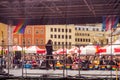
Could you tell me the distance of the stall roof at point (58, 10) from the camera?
1221 cm

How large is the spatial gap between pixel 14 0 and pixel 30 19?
1044mm

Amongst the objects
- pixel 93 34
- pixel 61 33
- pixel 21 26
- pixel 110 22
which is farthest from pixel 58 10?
pixel 93 34

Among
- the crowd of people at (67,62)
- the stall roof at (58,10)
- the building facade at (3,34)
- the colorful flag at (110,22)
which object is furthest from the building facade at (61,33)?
the building facade at (3,34)

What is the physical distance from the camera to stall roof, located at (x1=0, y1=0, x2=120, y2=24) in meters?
12.2

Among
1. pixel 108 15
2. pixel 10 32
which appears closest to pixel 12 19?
pixel 10 32

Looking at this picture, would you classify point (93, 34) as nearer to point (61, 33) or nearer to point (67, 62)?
point (61, 33)

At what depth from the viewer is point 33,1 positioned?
40.0 feet

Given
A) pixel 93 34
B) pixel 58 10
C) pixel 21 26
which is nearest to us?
pixel 58 10

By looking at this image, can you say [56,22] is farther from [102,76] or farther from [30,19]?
[102,76]

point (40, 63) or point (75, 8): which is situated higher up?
point (75, 8)

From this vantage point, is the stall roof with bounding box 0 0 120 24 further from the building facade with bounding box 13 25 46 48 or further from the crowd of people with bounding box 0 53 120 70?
the crowd of people with bounding box 0 53 120 70

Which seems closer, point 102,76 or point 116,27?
point 102,76

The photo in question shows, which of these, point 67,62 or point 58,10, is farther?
point 58,10

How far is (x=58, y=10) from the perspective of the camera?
1279 centimetres
